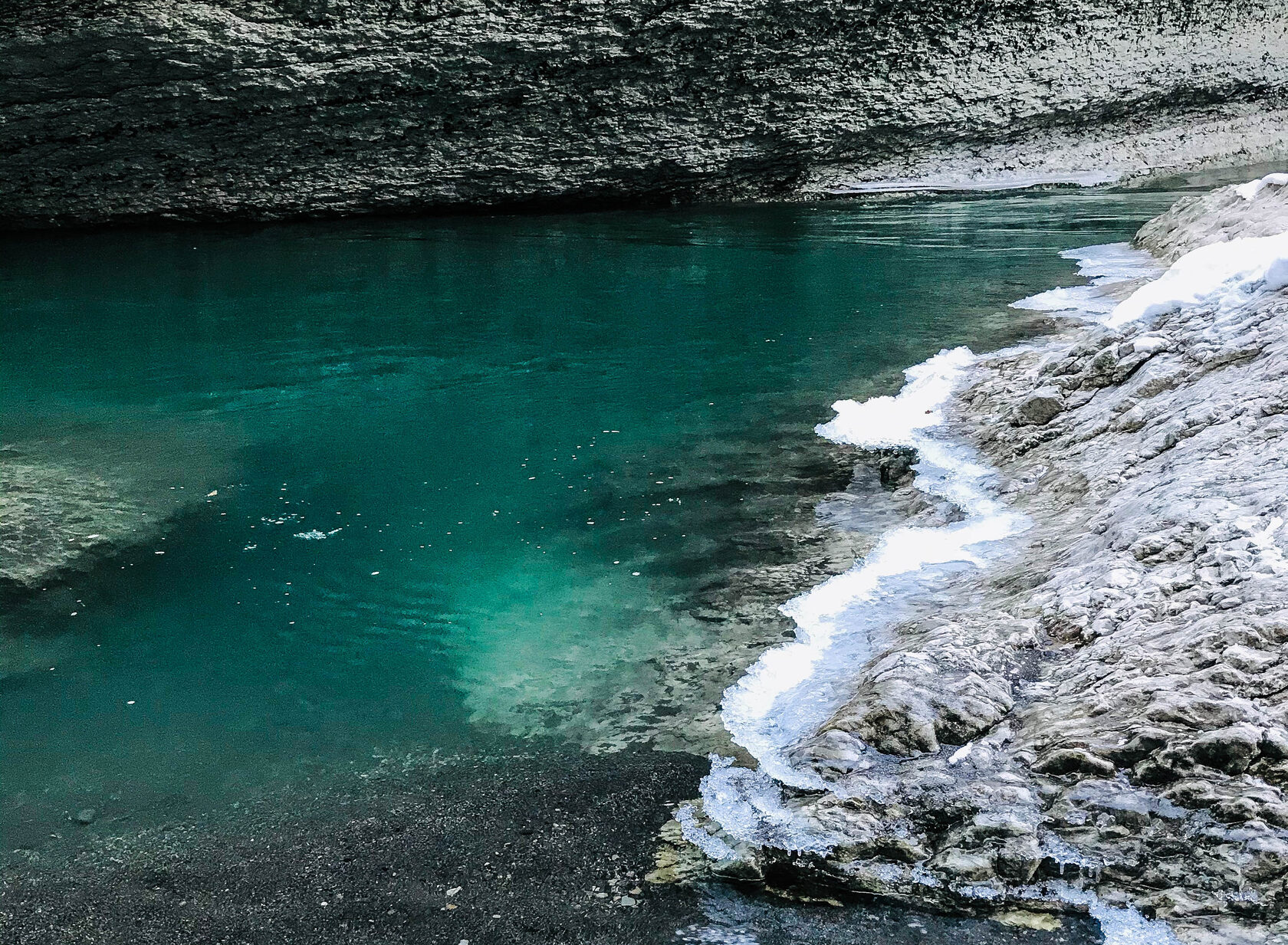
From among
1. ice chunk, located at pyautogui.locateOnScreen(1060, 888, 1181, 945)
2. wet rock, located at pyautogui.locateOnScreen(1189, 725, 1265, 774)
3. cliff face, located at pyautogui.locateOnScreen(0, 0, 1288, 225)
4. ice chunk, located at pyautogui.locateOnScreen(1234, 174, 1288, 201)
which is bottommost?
ice chunk, located at pyautogui.locateOnScreen(1060, 888, 1181, 945)

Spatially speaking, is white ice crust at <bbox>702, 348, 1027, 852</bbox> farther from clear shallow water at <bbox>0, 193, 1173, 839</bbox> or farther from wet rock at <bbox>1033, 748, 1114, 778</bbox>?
wet rock at <bbox>1033, 748, 1114, 778</bbox>

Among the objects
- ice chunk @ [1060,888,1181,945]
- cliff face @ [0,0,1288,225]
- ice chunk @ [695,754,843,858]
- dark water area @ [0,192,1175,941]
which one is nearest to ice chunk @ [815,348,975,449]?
dark water area @ [0,192,1175,941]

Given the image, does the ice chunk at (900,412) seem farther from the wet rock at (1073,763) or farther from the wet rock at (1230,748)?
the wet rock at (1230,748)

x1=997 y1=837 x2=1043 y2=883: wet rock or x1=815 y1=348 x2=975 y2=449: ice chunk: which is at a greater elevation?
x1=815 y1=348 x2=975 y2=449: ice chunk

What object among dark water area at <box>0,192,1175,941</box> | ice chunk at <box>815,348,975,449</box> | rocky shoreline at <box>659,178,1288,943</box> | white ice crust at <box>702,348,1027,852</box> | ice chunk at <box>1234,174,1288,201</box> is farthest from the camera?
ice chunk at <box>1234,174,1288,201</box>

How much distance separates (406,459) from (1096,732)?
4457 millimetres

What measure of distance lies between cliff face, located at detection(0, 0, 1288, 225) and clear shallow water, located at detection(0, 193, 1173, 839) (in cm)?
260

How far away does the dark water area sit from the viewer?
412 centimetres

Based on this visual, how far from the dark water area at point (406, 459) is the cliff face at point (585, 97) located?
264 cm

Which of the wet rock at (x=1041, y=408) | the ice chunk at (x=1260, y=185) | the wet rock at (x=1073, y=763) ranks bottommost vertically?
the wet rock at (x=1073, y=763)

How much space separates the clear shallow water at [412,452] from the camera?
4172mm

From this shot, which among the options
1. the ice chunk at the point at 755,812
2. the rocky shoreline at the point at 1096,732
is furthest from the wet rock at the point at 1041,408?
the ice chunk at the point at 755,812

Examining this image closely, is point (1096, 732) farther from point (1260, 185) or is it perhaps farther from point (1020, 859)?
point (1260, 185)

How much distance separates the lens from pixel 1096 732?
10.2 ft
